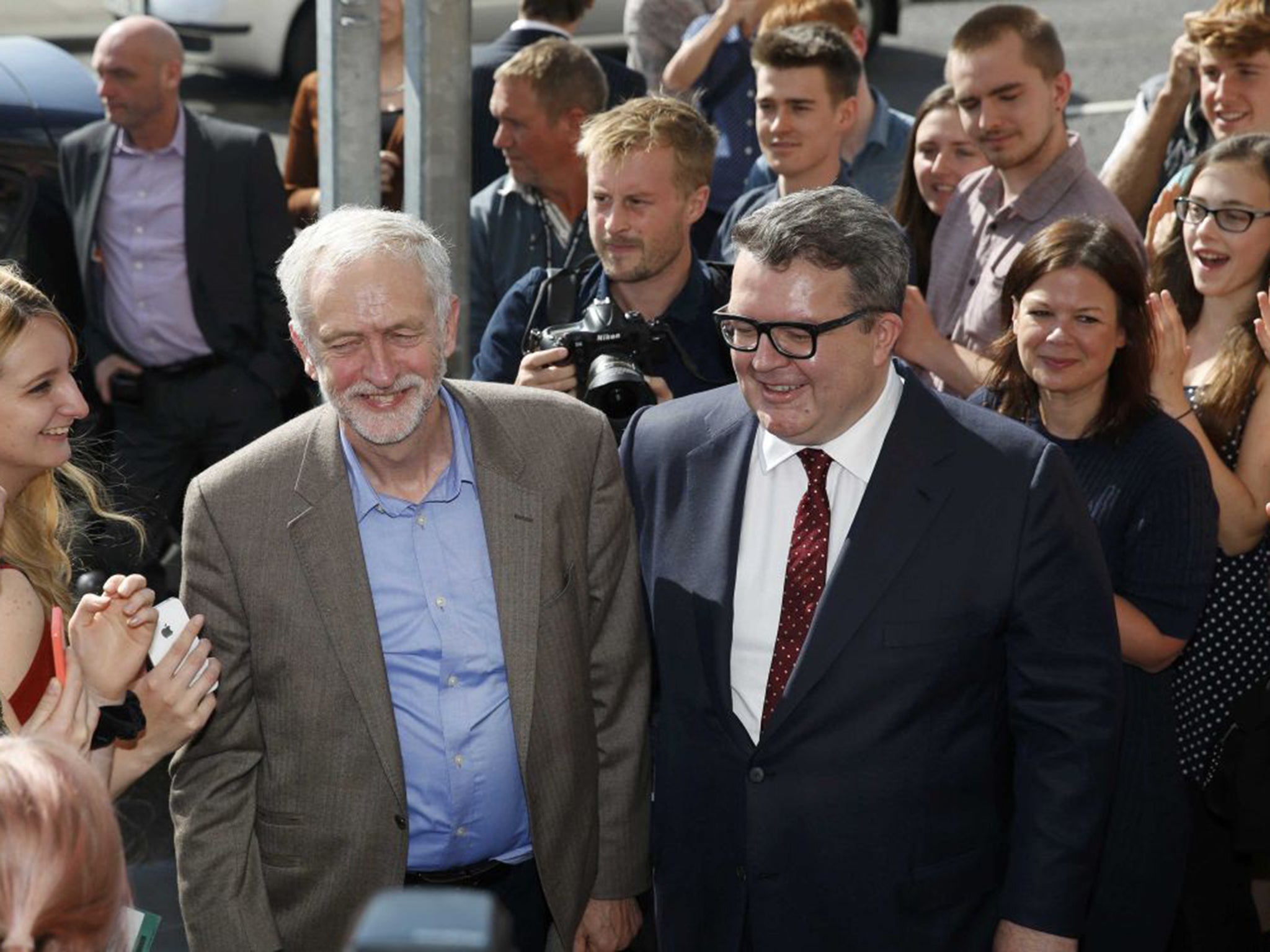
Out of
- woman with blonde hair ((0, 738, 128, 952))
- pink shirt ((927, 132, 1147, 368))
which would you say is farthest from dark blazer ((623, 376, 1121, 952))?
pink shirt ((927, 132, 1147, 368))

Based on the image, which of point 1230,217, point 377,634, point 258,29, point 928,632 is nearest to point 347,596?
point 377,634

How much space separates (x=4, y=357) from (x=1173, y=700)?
269 cm

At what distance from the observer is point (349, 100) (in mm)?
4266

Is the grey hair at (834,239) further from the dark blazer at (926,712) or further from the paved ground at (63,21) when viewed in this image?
the paved ground at (63,21)

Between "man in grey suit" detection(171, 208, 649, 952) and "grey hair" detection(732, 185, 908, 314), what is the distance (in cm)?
54

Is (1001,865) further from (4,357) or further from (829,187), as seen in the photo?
(4,357)

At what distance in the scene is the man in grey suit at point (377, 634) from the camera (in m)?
3.13

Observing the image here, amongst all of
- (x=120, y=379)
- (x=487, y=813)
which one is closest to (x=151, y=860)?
(x=120, y=379)

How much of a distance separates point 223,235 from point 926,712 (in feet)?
12.9

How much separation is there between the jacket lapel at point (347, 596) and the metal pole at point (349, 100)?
1.38 m

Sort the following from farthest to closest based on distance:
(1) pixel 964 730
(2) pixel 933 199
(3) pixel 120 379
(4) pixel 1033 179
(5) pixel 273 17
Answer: (5) pixel 273 17 < (3) pixel 120 379 < (2) pixel 933 199 < (4) pixel 1033 179 < (1) pixel 964 730

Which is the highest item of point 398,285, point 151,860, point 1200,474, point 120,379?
point 398,285

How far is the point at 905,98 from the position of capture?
42.8ft

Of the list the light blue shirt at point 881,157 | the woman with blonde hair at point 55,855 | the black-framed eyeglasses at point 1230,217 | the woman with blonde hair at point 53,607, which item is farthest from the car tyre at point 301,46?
the woman with blonde hair at point 55,855
